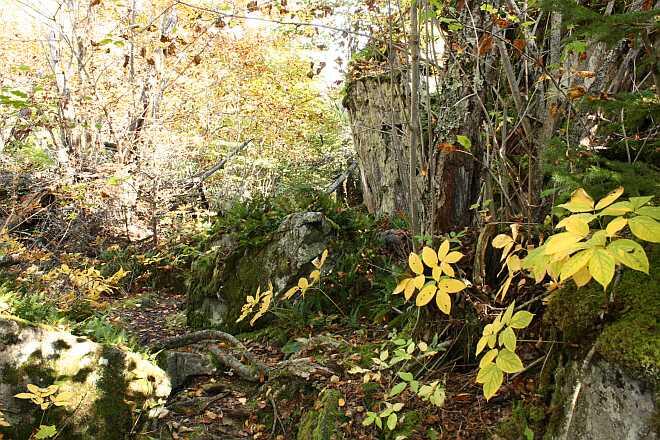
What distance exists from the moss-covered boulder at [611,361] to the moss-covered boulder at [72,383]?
2764mm

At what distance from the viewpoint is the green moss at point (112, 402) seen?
10.3 ft

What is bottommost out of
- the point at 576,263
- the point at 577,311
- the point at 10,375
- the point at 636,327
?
the point at 10,375

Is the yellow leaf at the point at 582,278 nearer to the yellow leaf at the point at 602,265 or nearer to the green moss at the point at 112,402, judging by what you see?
the yellow leaf at the point at 602,265

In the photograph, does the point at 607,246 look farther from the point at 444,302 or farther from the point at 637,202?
the point at 444,302

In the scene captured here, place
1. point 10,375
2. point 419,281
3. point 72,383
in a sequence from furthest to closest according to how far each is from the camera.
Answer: point 72,383
point 10,375
point 419,281

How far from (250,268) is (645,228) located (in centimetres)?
462

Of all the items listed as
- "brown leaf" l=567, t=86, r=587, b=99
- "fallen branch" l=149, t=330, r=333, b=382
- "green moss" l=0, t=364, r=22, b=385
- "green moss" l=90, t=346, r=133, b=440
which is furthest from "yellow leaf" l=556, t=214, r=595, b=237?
"green moss" l=0, t=364, r=22, b=385

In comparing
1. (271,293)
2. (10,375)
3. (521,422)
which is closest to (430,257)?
(521,422)

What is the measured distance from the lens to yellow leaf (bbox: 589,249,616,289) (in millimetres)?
1030

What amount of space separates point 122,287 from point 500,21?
24.3ft

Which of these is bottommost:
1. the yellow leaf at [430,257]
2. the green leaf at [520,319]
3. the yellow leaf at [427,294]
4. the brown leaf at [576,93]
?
the green leaf at [520,319]

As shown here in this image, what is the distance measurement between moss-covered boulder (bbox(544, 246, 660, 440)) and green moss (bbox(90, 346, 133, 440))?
2780 mm

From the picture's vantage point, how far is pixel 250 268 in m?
Answer: 5.37

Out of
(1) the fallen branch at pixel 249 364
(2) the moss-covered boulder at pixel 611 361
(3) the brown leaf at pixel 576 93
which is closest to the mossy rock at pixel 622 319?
(2) the moss-covered boulder at pixel 611 361
